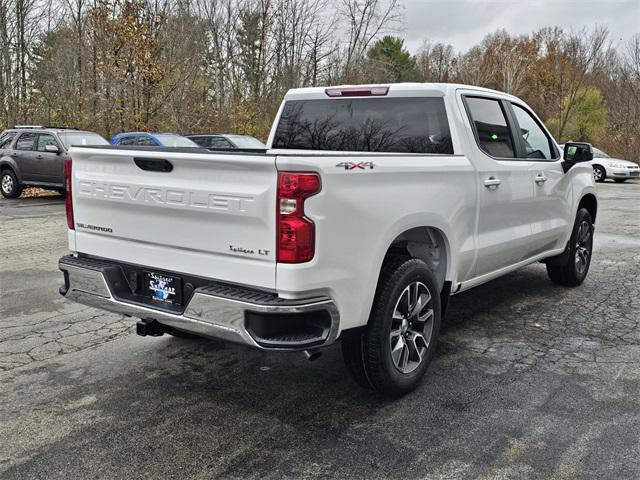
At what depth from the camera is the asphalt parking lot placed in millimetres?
3053

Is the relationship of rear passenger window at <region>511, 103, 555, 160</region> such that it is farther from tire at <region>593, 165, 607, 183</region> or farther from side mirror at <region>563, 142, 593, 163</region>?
tire at <region>593, 165, 607, 183</region>

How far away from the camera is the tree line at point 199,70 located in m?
21.8

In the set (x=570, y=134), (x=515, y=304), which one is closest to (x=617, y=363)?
(x=515, y=304)

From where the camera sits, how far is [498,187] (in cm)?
479

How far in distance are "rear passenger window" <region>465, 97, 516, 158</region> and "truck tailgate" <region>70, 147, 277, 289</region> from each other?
2.30 m

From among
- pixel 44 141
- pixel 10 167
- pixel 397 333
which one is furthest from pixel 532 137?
pixel 10 167

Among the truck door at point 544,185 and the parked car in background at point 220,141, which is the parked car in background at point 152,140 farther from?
the truck door at point 544,185

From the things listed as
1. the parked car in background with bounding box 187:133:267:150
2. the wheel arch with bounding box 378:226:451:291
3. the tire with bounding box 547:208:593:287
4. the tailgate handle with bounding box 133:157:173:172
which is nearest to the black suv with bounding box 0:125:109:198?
the parked car in background with bounding box 187:133:267:150

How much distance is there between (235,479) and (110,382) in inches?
60.2

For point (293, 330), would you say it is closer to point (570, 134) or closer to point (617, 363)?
point (617, 363)

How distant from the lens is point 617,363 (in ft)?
14.7

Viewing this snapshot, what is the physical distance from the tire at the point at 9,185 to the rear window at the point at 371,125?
13.1 m

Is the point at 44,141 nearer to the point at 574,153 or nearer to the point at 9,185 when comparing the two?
the point at 9,185

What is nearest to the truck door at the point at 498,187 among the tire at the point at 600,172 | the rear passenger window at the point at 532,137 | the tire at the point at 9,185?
the rear passenger window at the point at 532,137
